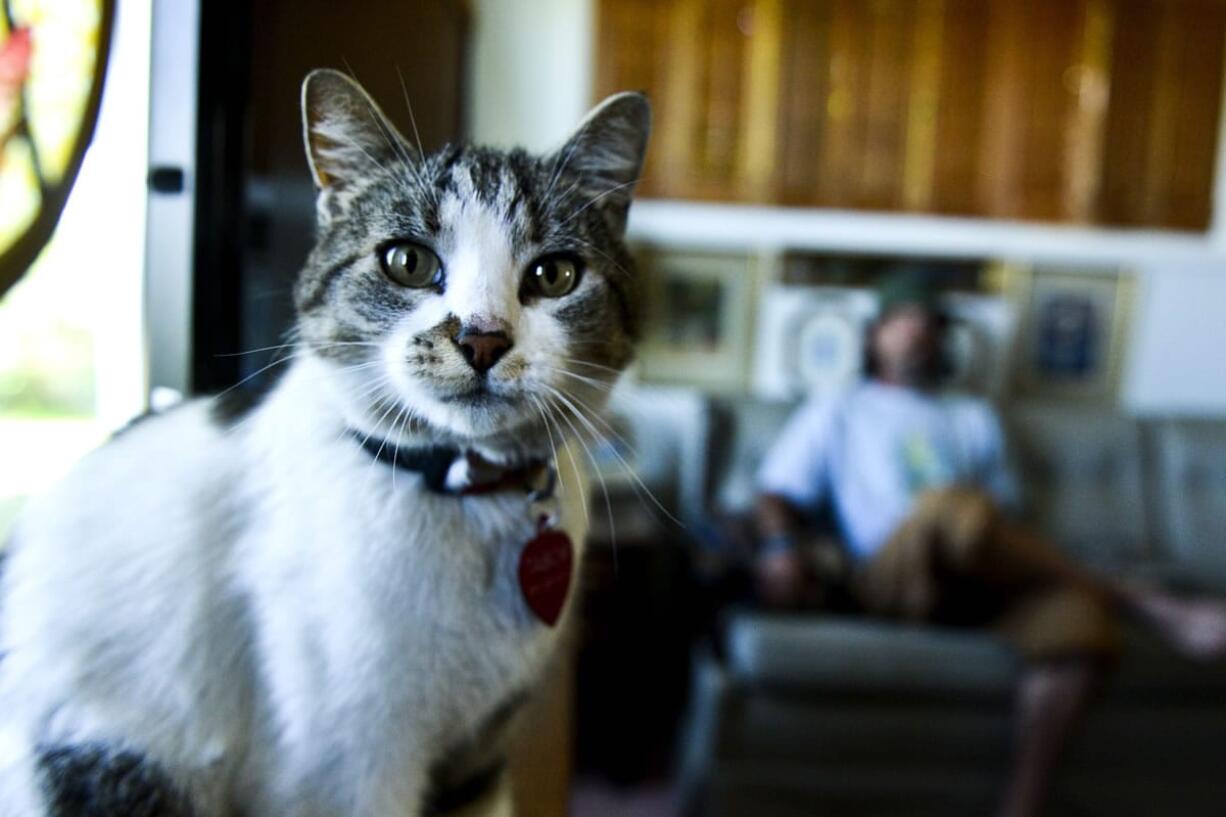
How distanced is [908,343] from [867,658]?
30.8 inches

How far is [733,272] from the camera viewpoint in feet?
8.00

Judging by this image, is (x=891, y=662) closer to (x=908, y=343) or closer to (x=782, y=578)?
(x=782, y=578)

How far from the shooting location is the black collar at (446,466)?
422 mm

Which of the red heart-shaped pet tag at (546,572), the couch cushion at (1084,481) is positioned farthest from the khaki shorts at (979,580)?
the red heart-shaped pet tag at (546,572)

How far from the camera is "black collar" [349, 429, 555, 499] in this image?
0.42m

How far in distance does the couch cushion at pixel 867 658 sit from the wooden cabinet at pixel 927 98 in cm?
127

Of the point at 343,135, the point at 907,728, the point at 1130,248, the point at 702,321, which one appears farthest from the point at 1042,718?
the point at 343,135

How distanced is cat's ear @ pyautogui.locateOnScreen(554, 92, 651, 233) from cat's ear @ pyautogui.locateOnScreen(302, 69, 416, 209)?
79 mm

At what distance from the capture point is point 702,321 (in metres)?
2.45

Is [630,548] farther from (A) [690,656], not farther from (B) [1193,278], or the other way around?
(B) [1193,278]

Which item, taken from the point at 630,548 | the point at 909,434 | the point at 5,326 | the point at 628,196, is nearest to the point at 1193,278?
the point at 909,434

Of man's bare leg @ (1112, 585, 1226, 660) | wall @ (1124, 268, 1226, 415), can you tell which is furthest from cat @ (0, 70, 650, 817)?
wall @ (1124, 268, 1226, 415)

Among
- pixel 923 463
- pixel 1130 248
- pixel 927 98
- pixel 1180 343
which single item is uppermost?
pixel 927 98

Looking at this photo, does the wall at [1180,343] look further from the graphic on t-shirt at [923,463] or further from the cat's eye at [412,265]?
the cat's eye at [412,265]
